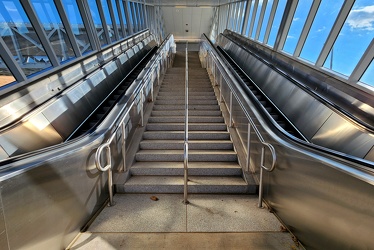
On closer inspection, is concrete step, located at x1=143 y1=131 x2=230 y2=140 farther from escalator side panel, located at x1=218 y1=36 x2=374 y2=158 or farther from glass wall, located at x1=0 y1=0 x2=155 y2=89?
glass wall, located at x1=0 y1=0 x2=155 y2=89

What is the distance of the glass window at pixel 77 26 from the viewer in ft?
21.7

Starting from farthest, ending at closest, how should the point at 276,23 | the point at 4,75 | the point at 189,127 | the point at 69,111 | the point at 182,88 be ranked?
1. the point at 276,23
2. the point at 182,88
3. the point at 189,127
4. the point at 69,111
5. the point at 4,75

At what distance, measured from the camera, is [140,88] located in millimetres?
5320

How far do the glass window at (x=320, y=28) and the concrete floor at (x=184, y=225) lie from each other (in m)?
4.23

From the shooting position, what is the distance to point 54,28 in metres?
5.70

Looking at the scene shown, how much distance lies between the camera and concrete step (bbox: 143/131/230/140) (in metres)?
5.14

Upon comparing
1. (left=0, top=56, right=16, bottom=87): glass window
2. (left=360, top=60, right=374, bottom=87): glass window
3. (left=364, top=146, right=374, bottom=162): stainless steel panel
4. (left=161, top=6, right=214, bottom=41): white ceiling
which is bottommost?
(left=161, top=6, right=214, bottom=41): white ceiling

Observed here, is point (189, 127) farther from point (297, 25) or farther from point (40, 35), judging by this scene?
point (297, 25)

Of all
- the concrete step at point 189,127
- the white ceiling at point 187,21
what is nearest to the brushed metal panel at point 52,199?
the concrete step at point 189,127

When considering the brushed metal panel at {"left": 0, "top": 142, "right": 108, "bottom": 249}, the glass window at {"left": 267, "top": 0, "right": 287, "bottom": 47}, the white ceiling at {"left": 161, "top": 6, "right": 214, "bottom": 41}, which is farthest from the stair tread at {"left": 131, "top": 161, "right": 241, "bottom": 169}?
the white ceiling at {"left": 161, "top": 6, "right": 214, "bottom": 41}

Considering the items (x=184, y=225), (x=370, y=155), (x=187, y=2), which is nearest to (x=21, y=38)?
(x=184, y=225)

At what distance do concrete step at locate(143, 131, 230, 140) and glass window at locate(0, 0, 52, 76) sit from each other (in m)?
2.23

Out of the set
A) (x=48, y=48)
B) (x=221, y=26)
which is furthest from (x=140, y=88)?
(x=221, y=26)

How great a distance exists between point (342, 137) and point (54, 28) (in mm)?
5600
